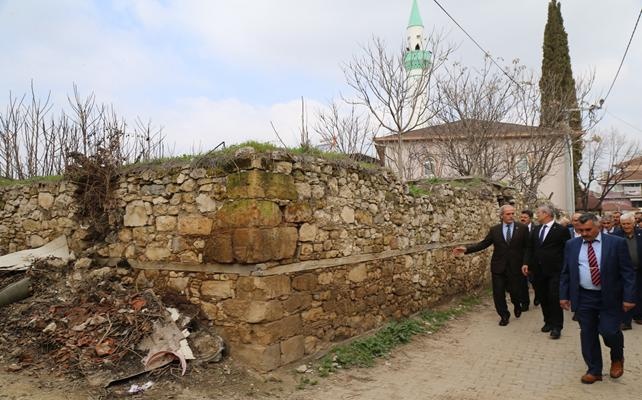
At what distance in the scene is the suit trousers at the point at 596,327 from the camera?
4.63 metres

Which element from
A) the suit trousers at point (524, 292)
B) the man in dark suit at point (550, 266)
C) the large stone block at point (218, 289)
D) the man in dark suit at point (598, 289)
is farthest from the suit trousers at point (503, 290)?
the large stone block at point (218, 289)

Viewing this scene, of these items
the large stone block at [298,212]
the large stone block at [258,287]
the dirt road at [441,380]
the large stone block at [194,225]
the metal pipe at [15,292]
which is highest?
the large stone block at [298,212]

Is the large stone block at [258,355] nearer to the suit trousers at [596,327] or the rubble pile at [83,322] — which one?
the rubble pile at [83,322]

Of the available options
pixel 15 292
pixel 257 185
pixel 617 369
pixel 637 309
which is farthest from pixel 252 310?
pixel 637 309

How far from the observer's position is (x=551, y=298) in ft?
22.1

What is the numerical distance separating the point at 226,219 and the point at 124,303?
1466 mm

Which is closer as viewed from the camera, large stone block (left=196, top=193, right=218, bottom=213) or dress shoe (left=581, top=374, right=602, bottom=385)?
dress shoe (left=581, top=374, right=602, bottom=385)

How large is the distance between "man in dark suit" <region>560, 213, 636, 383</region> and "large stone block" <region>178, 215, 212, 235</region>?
3736 millimetres

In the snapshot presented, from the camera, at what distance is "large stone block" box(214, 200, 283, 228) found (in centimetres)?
487

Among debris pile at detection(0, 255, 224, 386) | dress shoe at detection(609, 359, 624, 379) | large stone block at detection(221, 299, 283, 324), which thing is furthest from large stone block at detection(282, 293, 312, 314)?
dress shoe at detection(609, 359, 624, 379)

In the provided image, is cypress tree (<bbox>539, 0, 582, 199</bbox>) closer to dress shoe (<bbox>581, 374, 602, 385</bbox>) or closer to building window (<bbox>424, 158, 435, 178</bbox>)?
building window (<bbox>424, 158, 435, 178</bbox>)

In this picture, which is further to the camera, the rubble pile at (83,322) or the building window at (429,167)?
the building window at (429,167)

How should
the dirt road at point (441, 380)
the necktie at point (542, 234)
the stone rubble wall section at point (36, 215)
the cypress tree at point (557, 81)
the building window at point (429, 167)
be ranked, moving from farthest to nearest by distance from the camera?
the building window at point (429, 167) → the cypress tree at point (557, 81) → the necktie at point (542, 234) → the stone rubble wall section at point (36, 215) → the dirt road at point (441, 380)

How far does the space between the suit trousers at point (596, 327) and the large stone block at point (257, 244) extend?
3.03 meters
